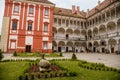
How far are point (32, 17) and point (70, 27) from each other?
635 inches

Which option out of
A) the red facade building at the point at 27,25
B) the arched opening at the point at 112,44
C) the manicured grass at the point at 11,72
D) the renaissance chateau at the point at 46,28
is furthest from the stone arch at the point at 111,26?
the manicured grass at the point at 11,72

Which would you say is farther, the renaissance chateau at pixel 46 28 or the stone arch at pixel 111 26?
the stone arch at pixel 111 26

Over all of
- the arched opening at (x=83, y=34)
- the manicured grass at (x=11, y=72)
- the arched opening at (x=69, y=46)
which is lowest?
the manicured grass at (x=11, y=72)

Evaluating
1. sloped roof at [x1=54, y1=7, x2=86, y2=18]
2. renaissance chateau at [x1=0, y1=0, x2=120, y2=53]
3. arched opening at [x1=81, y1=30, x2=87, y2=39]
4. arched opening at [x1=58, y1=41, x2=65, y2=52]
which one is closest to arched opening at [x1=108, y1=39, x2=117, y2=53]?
renaissance chateau at [x1=0, y1=0, x2=120, y2=53]

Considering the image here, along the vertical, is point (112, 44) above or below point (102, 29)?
below

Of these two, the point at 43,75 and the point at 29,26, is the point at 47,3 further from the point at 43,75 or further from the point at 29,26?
the point at 43,75

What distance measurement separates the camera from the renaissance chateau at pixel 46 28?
25.0 meters

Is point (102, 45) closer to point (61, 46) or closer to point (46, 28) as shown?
point (61, 46)

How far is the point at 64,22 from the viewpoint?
3912 cm

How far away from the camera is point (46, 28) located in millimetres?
27281

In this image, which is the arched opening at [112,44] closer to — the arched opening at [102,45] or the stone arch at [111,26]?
the arched opening at [102,45]

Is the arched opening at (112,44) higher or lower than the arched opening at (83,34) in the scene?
lower

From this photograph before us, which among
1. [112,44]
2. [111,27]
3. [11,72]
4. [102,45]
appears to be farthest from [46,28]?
[11,72]

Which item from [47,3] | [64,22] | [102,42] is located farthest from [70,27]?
→ [47,3]
